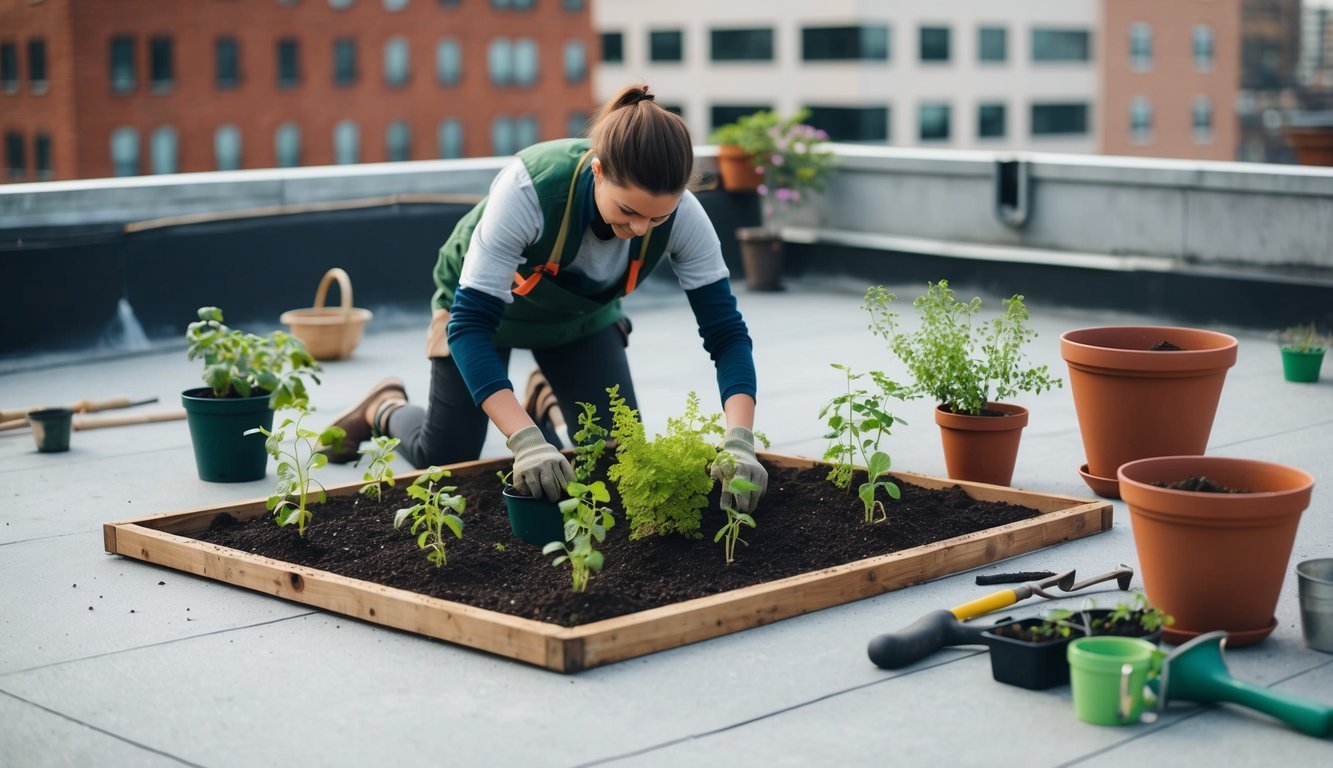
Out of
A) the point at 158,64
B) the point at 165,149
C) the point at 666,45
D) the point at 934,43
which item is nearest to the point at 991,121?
the point at 934,43

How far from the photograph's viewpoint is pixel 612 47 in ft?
244

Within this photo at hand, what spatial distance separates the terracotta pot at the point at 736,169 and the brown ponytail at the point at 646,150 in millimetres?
5846

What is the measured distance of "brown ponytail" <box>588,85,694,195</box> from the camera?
350 cm

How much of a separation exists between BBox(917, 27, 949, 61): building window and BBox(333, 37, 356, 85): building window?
941 inches

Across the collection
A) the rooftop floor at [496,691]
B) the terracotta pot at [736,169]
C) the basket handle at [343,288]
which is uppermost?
the terracotta pot at [736,169]

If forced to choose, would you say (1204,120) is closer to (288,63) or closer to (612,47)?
(612,47)

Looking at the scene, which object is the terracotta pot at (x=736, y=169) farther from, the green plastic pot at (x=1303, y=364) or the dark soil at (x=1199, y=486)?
the dark soil at (x=1199, y=486)

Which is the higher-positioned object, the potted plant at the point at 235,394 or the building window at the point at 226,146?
the building window at the point at 226,146

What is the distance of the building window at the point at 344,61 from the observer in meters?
63.2

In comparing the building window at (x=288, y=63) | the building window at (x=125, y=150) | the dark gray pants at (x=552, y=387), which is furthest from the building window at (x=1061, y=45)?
the dark gray pants at (x=552, y=387)

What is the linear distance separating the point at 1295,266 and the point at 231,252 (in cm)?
516

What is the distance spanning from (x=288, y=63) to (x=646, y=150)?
61.6 meters

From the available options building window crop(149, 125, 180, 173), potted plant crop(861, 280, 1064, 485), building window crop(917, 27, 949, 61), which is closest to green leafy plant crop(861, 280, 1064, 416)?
potted plant crop(861, 280, 1064, 485)

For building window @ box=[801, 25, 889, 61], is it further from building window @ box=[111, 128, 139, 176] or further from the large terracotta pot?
the large terracotta pot
